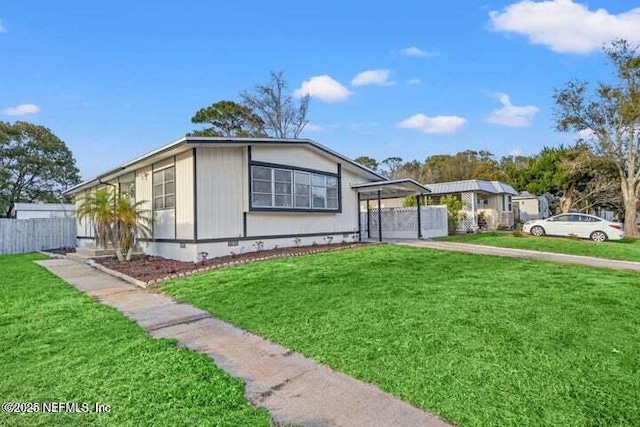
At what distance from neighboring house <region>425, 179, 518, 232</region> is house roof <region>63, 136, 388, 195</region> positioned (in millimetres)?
8943

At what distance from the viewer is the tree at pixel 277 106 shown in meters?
34.3

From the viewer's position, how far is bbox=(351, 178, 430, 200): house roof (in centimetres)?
1526

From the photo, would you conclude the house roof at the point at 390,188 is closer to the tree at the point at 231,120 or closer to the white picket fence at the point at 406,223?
the white picket fence at the point at 406,223

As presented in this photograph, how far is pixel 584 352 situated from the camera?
3.61 metres

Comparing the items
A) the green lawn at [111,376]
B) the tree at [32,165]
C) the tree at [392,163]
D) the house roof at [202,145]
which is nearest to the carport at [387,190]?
the house roof at [202,145]

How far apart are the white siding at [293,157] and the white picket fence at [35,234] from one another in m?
13.5

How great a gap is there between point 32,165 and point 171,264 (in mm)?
32509

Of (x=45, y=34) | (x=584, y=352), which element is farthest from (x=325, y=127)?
(x=584, y=352)

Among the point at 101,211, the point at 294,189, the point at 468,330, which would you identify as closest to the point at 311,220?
the point at 294,189

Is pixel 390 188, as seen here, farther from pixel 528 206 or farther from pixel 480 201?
pixel 528 206

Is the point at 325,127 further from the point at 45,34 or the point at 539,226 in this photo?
the point at 45,34

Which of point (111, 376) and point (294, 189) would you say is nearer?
point (111, 376)

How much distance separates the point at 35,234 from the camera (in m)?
18.7

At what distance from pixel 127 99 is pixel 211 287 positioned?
14.2 m
